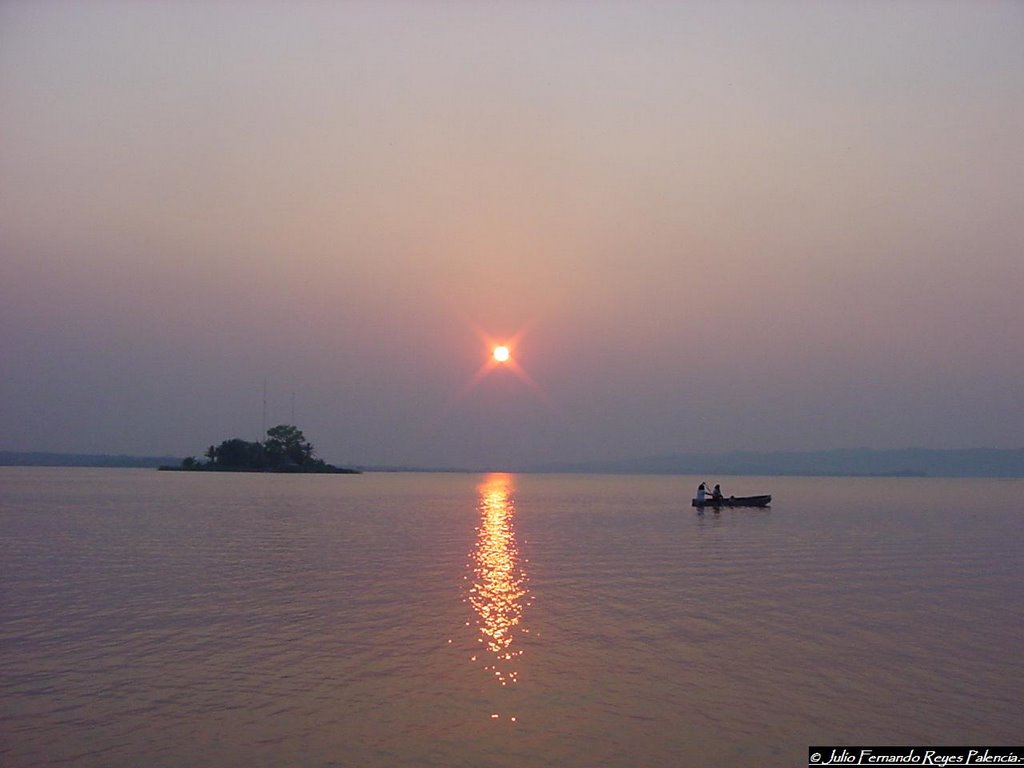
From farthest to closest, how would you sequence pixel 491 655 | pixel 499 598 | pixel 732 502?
pixel 732 502, pixel 499 598, pixel 491 655

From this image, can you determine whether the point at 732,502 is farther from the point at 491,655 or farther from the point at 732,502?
the point at 491,655

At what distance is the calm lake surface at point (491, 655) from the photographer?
1402 centimetres

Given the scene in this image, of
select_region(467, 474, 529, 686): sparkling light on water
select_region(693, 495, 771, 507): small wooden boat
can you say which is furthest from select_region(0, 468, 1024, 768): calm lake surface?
select_region(693, 495, 771, 507): small wooden boat

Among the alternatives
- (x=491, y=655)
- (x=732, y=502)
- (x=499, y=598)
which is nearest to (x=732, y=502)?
(x=732, y=502)

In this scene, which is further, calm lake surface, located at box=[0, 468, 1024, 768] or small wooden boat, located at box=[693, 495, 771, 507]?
small wooden boat, located at box=[693, 495, 771, 507]

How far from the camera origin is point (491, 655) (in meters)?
19.4

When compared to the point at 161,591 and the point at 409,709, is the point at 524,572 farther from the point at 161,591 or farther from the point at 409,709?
the point at 409,709

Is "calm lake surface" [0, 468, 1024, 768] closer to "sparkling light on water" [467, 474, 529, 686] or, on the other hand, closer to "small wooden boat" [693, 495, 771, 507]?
"sparkling light on water" [467, 474, 529, 686]

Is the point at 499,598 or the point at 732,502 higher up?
the point at 732,502

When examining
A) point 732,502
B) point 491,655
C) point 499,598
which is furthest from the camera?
point 732,502

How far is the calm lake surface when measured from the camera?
14.0m

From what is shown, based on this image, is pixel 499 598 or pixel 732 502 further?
pixel 732 502

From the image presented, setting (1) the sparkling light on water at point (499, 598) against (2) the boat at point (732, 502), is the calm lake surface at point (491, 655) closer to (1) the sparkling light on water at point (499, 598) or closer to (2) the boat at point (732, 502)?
(1) the sparkling light on water at point (499, 598)

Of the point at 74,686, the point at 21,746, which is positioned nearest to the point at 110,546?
the point at 74,686
